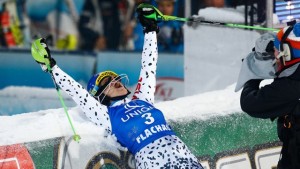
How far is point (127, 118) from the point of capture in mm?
6141

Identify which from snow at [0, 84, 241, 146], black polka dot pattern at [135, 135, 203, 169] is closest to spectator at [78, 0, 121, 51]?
snow at [0, 84, 241, 146]

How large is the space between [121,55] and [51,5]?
2059mm

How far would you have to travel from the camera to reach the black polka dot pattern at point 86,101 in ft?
20.2

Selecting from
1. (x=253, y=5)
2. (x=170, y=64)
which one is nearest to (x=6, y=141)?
(x=253, y=5)

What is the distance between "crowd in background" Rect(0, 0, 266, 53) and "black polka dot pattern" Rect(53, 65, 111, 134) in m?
6.78

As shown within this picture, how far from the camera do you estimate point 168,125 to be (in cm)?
632

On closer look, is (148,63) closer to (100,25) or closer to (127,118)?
(127,118)

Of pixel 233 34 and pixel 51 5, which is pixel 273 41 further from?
pixel 51 5

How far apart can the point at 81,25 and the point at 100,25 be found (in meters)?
0.40

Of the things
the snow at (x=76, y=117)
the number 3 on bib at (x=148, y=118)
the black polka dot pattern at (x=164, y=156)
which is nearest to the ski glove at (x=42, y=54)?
the snow at (x=76, y=117)

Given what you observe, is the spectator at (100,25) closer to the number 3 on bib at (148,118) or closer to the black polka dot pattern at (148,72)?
the black polka dot pattern at (148,72)

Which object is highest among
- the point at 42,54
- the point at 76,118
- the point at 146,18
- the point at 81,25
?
the point at 146,18

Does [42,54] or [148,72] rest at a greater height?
[42,54]

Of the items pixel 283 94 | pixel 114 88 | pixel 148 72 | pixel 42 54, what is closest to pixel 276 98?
pixel 283 94
